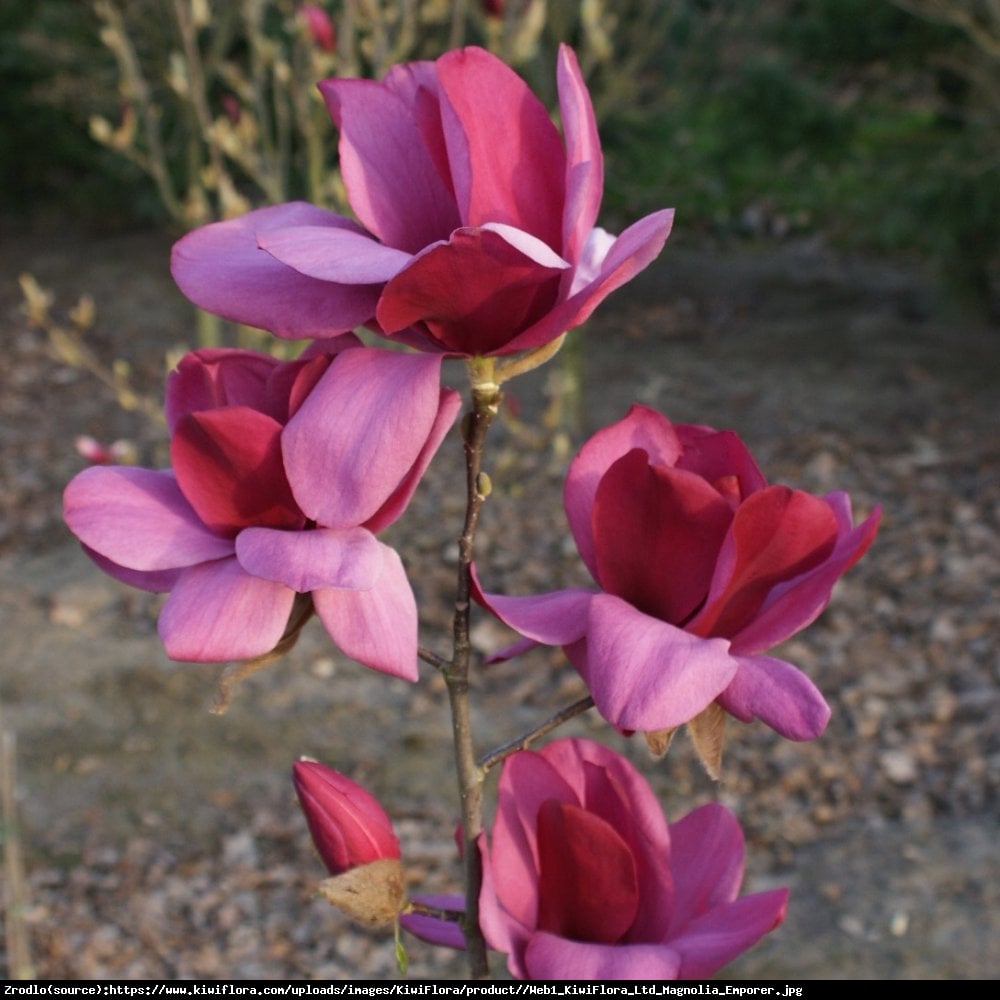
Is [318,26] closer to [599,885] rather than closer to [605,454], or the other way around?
[605,454]

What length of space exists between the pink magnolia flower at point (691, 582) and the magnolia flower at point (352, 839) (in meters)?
0.17

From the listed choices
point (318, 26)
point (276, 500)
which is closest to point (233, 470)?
point (276, 500)

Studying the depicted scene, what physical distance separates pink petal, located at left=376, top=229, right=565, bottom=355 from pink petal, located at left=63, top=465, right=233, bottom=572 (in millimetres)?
179

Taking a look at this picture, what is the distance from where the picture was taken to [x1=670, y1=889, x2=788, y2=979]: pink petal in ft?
2.62

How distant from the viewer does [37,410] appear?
16.9 ft

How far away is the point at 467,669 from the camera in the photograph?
0.84 meters

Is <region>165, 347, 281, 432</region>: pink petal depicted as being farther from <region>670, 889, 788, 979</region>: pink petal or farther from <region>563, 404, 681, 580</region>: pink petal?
<region>670, 889, 788, 979</region>: pink petal

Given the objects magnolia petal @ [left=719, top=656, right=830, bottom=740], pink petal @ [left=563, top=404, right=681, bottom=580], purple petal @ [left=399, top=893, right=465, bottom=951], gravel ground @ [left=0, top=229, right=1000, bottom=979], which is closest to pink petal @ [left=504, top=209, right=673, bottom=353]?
pink petal @ [left=563, top=404, right=681, bottom=580]

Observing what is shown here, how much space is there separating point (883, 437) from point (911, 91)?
1936 millimetres

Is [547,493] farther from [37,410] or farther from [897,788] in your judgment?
[37,410]

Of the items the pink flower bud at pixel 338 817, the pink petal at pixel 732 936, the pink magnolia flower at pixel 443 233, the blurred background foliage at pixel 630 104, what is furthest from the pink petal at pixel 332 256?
the blurred background foliage at pixel 630 104

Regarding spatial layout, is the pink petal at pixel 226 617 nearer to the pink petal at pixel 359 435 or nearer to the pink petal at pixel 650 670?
the pink petal at pixel 359 435

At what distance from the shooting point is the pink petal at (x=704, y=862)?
0.90m

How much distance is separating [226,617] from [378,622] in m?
0.09
